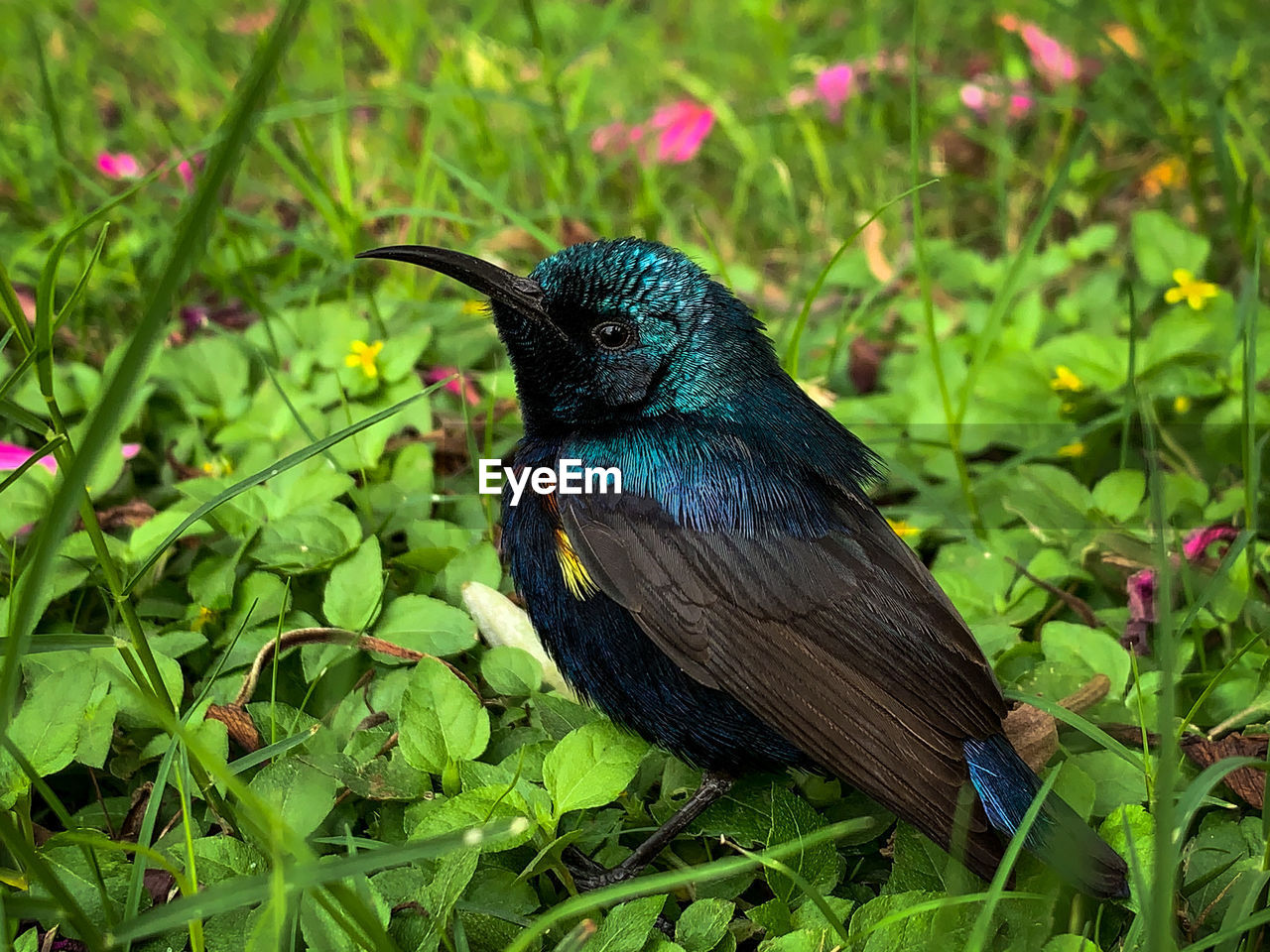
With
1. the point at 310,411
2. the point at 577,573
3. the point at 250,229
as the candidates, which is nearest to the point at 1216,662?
the point at 577,573

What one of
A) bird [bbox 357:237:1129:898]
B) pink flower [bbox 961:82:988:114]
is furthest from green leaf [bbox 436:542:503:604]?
pink flower [bbox 961:82:988:114]

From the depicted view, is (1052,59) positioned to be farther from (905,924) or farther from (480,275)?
(905,924)

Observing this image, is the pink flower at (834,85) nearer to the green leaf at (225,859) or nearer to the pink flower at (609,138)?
the pink flower at (609,138)

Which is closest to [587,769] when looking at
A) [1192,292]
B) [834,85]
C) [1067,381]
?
[1067,381]

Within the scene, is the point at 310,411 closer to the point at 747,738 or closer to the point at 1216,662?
the point at 747,738

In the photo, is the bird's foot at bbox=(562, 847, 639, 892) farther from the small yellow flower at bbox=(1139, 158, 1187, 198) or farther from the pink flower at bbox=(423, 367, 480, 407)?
the small yellow flower at bbox=(1139, 158, 1187, 198)
